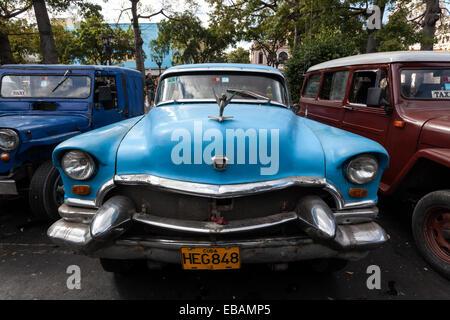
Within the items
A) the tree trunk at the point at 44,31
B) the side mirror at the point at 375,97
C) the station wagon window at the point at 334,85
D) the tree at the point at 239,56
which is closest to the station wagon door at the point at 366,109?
the side mirror at the point at 375,97

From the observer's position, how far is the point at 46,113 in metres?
4.26

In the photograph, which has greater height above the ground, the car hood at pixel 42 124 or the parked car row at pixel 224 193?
the car hood at pixel 42 124

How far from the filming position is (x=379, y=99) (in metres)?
3.40

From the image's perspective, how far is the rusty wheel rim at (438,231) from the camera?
8.55ft

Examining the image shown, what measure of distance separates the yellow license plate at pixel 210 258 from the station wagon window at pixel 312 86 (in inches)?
183

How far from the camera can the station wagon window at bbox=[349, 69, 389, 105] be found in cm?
358

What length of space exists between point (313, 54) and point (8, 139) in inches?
370

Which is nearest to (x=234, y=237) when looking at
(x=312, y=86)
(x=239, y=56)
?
(x=312, y=86)

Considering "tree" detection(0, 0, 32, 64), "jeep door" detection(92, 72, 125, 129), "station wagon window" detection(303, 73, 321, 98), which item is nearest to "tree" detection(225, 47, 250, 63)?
"tree" detection(0, 0, 32, 64)

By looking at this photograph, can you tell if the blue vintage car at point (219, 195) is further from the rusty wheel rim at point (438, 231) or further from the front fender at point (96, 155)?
the rusty wheel rim at point (438, 231)

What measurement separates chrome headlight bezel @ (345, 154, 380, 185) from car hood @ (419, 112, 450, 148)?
1.13 meters

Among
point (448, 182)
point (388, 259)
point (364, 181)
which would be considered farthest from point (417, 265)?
point (364, 181)

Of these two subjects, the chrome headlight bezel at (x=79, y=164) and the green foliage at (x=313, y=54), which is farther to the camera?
the green foliage at (x=313, y=54)

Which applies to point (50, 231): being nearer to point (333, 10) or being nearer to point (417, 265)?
point (417, 265)
